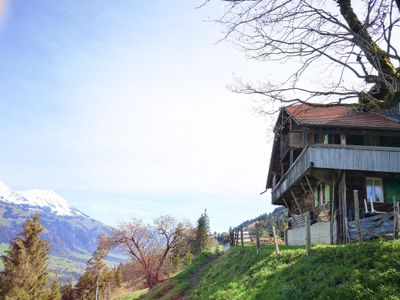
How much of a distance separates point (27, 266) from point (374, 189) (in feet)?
114

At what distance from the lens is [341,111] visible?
88.5 ft

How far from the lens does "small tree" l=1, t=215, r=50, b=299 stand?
41562mm

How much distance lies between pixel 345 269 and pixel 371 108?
→ 14.7 feet

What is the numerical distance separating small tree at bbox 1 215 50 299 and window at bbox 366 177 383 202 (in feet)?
110

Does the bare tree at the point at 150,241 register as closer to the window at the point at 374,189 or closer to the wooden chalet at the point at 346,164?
the wooden chalet at the point at 346,164

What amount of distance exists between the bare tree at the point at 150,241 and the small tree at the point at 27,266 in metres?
11.0

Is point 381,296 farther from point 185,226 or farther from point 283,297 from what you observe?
point 185,226

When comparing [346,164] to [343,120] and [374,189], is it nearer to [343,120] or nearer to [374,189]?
[343,120]

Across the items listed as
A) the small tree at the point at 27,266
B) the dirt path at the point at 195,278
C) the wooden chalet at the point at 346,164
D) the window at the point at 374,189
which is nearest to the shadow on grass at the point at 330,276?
the wooden chalet at the point at 346,164

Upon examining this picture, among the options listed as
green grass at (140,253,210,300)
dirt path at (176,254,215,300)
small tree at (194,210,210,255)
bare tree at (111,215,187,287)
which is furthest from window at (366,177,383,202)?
small tree at (194,210,210,255)

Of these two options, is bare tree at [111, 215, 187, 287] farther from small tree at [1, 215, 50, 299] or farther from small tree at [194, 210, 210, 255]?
small tree at [194, 210, 210, 255]

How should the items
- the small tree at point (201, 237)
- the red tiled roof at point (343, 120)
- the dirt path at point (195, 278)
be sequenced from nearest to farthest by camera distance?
the red tiled roof at point (343, 120)
the dirt path at point (195, 278)
the small tree at point (201, 237)

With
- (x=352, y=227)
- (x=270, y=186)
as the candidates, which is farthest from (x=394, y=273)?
(x=270, y=186)

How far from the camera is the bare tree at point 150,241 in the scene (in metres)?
54.0
